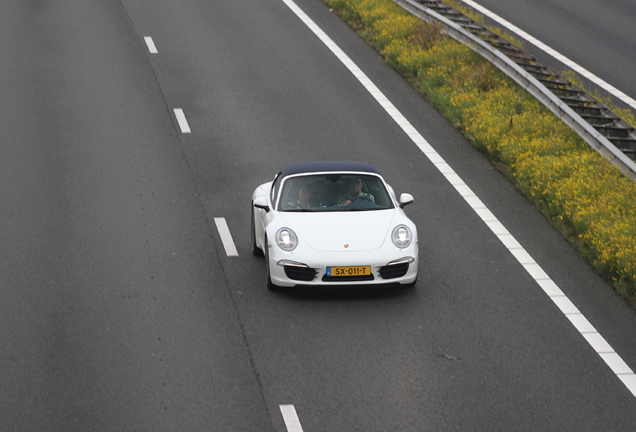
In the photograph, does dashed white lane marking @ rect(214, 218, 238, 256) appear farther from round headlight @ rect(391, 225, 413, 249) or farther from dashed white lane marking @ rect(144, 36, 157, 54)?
dashed white lane marking @ rect(144, 36, 157, 54)

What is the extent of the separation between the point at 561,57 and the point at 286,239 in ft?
43.0

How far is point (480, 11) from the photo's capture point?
87.1ft

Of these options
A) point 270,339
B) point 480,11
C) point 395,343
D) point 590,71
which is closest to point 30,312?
point 270,339

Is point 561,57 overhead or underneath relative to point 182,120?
overhead

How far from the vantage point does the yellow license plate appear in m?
10.9

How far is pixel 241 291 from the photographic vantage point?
37.2 feet

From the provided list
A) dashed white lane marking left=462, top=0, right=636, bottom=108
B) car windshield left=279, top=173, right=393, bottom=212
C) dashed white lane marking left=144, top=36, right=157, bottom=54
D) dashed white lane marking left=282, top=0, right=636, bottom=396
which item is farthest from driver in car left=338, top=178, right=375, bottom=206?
dashed white lane marking left=144, top=36, right=157, bottom=54

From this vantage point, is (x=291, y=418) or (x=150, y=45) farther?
(x=150, y=45)

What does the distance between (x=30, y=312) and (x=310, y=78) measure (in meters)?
11.5

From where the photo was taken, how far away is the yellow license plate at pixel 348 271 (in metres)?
10.9

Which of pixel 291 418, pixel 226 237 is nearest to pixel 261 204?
pixel 226 237

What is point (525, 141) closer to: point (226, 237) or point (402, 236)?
point (402, 236)

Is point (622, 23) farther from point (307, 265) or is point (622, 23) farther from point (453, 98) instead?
point (307, 265)

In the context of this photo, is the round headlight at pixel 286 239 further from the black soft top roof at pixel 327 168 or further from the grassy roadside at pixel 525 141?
the grassy roadside at pixel 525 141
